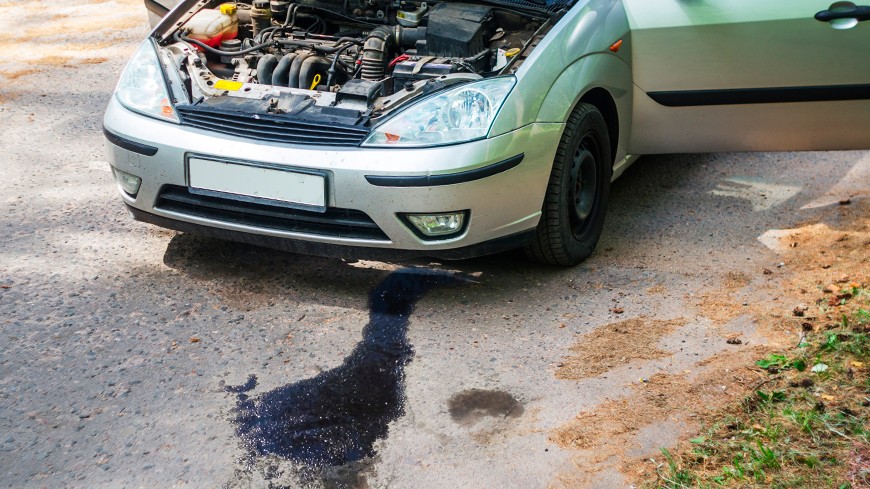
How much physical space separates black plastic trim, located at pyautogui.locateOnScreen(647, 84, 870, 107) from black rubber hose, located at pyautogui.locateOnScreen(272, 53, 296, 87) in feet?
5.86

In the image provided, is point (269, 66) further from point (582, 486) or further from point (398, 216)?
point (582, 486)

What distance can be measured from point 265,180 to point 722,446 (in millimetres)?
2017

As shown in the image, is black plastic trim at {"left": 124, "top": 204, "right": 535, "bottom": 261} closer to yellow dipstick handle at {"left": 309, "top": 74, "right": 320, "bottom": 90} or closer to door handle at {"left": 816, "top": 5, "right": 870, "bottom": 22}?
yellow dipstick handle at {"left": 309, "top": 74, "right": 320, "bottom": 90}

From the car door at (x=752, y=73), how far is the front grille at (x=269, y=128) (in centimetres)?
152

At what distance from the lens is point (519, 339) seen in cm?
383

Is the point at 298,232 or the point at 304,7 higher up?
the point at 304,7

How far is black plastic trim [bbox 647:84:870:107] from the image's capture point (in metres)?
4.39

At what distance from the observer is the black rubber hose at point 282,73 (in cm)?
448

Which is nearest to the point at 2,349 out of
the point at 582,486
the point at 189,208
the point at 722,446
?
the point at 189,208

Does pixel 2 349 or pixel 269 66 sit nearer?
pixel 2 349

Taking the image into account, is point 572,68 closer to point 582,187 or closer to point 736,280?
point 582,187

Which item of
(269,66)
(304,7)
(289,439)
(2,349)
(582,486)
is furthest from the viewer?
(304,7)

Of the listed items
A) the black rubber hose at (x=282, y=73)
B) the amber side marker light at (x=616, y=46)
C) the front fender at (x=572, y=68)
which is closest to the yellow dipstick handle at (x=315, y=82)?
the black rubber hose at (x=282, y=73)

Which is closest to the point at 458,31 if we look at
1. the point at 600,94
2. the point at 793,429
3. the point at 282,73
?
the point at 600,94
